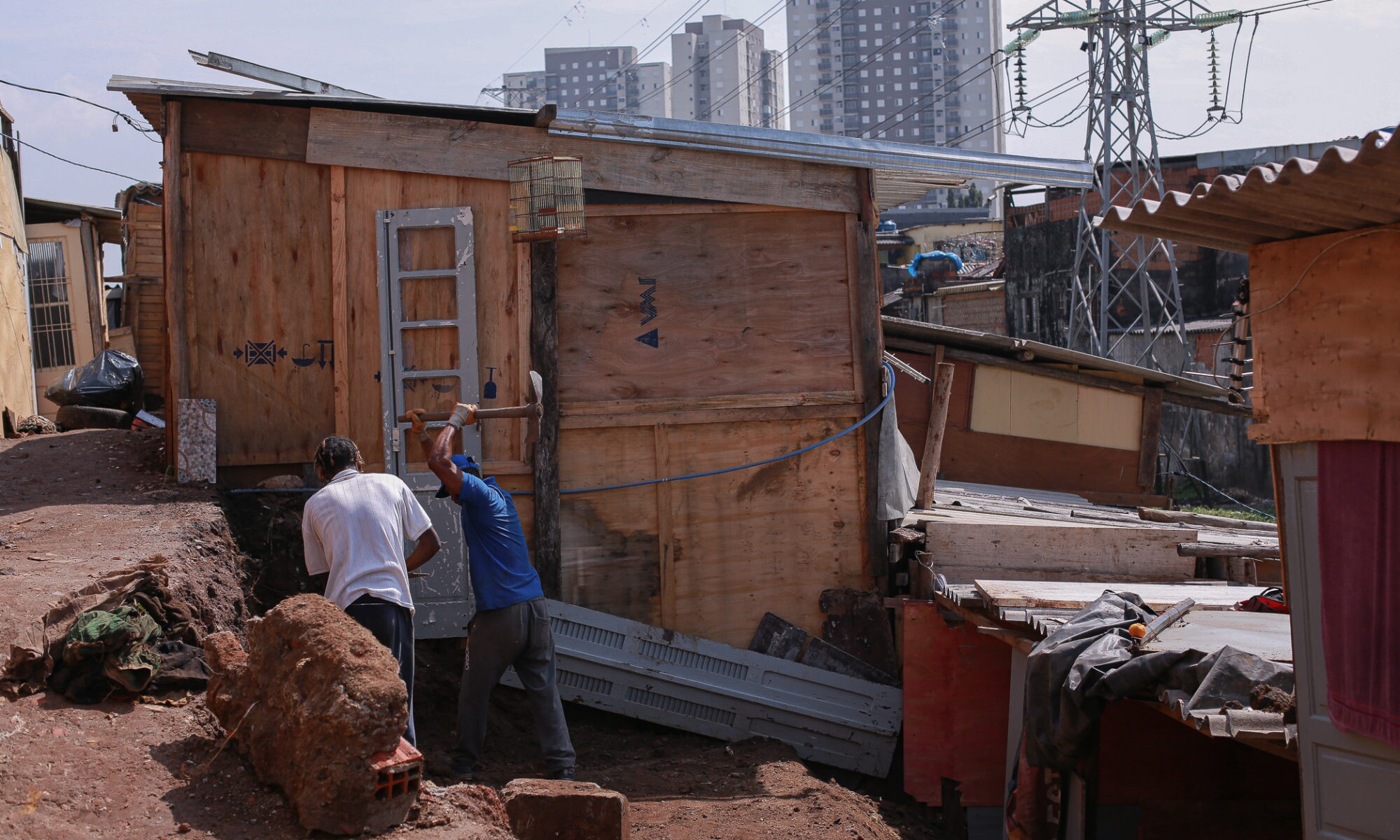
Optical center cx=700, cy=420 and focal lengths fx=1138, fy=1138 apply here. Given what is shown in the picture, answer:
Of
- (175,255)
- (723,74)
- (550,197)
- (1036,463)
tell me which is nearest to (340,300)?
(175,255)

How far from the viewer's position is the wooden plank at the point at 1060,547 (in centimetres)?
866

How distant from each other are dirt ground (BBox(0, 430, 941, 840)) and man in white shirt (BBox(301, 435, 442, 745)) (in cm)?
80

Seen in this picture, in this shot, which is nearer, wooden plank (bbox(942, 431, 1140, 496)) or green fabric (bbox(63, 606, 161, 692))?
green fabric (bbox(63, 606, 161, 692))

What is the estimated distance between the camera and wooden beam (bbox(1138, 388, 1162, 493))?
48.1ft

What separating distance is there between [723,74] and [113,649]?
140115 mm

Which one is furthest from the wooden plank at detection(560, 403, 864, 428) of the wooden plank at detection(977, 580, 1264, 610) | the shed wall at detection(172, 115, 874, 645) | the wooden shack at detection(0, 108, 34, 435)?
the wooden shack at detection(0, 108, 34, 435)

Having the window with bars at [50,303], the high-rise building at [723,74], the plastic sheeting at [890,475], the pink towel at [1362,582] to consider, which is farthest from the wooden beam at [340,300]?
the high-rise building at [723,74]

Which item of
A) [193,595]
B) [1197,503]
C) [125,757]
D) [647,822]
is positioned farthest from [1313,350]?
[1197,503]

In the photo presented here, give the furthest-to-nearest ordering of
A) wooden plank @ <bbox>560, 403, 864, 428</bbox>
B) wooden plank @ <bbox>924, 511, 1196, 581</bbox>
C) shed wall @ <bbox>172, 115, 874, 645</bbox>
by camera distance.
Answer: wooden plank @ <bbox>924, 511, 1196, 581</bbox>
wooden plank @ <bbox>560, 403, 864, 428</bbox>
shed wall @ <bbox>172, 115, 874, 645</bbox>

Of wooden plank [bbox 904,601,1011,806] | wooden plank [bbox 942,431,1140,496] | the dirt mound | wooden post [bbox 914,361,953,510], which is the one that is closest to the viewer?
the dirt mound

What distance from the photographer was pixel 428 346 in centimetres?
826

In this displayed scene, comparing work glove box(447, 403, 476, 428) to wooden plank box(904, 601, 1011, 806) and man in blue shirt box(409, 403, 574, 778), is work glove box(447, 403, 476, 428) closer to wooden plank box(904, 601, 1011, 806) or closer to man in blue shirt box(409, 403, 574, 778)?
man in blue shirt box(409, 403, 574, 778)

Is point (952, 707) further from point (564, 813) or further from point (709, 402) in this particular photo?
point (564, 813)

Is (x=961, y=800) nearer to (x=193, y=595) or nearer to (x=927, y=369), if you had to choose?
(x=193, y=595)
